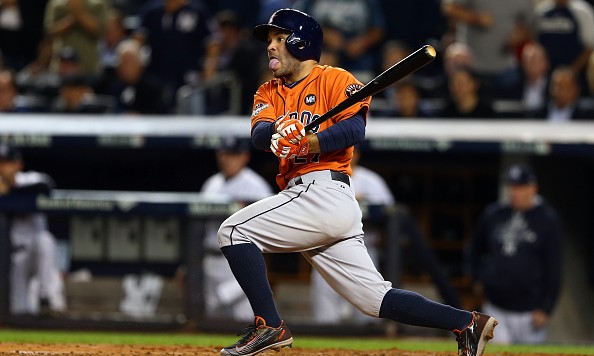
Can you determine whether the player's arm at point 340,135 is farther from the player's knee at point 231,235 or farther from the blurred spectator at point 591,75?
the blurred spectator at point 591,75

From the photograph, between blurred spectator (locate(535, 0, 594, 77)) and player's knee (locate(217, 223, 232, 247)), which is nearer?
player's knee (locate(217, 223, 232, 247))

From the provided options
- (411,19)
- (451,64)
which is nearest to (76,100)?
(451,64)

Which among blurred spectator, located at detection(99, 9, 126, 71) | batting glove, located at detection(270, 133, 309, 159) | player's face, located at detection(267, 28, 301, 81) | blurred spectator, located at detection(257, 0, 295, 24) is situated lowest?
batting glove, located at detection(270, 133, 309, 159)

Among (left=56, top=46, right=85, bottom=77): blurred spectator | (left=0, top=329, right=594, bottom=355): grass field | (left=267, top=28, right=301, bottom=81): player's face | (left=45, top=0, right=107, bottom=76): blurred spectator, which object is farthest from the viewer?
(left=45, top=0, right=107, bottom=76): blurred spectator

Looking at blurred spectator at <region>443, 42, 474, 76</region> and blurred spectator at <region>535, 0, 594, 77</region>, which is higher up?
blurred spectator at <region>535, 0, 594, 77</region>

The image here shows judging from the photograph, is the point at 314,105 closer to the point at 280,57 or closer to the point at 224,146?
the point at 280,57

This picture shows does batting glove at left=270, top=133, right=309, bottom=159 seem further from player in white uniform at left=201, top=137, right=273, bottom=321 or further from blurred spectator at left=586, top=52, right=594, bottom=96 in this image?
blurred spectator at left=586, top=52, right=594, bottom=96

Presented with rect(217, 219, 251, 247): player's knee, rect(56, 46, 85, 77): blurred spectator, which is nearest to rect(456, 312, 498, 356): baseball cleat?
rect(217, 219, 251, 247): player's knee

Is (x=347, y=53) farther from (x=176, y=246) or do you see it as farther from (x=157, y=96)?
(x=176, y=246)

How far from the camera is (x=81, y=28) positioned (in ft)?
38.4

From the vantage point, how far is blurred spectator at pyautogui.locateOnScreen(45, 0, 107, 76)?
38.3 feet

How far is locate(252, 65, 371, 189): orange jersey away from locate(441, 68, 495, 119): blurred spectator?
16.6 feet

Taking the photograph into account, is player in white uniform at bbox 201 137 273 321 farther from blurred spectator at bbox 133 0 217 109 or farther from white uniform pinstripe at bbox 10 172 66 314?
blurred spectator at bbox 133 0 217 109

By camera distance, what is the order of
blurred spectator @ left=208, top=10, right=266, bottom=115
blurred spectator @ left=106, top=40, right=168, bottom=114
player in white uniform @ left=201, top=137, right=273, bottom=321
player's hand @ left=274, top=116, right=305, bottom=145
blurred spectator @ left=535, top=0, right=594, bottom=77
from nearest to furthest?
player's hand @ left=274, top=116, right=305, bottom=145 < player in white uniform @ left=201, top=137, right=273, bottom=321 < blurred spectator @ left=208, top=10, right=266, bottom=115 < blurred spectator @ left=106, top=40, right=168, bottom=114 < blurred spectator @ left=535, top=0, right=594, bottom=77
